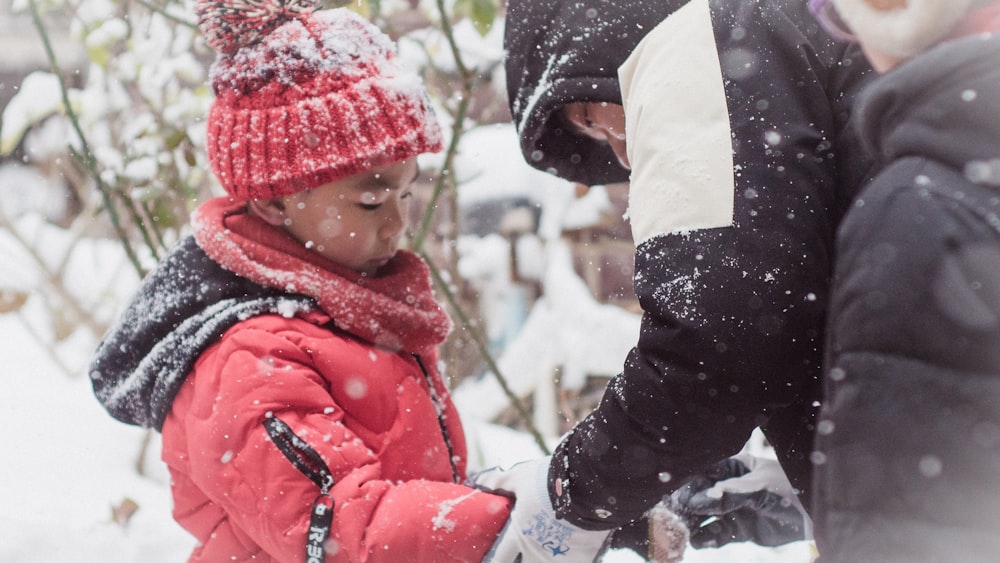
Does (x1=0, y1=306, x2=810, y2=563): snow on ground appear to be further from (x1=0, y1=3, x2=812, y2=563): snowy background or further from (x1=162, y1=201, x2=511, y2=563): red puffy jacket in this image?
(x1=162, y1=201, x2=511, y2=563): red puffy jacket

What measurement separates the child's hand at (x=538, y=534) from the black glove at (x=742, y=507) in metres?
0.21

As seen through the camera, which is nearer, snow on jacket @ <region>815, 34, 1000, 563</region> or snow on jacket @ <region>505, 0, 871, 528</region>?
snow on jacket @ <region>815, 34, 1000, 563</region>

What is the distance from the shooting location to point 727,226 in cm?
83

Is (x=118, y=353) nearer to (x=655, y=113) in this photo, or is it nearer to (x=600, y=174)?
(x=600, y=174)

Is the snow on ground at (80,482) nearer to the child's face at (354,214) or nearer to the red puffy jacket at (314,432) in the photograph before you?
the red puffy jacket at (314,432)

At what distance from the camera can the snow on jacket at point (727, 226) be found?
2.71 feet

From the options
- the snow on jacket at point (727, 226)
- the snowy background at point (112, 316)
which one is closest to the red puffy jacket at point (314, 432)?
the snow on jacket at point (727, 226)

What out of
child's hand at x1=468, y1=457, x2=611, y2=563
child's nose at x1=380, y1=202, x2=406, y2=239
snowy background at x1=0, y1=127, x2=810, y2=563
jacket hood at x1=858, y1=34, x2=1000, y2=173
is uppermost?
jacket hood at x1=858, y1=34, x2=1000, y2=173

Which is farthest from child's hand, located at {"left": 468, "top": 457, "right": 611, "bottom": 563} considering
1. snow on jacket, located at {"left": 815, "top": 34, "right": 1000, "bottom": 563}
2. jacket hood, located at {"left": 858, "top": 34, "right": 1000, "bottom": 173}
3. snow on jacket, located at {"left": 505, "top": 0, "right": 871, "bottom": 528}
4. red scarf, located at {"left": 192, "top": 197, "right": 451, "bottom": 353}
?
jacket hood, located at {"left": 858, "top": 34, "right": 1000, "bottom": 173}

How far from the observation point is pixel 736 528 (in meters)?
1.37

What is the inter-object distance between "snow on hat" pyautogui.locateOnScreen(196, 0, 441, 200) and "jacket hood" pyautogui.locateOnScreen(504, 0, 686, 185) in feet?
0.57

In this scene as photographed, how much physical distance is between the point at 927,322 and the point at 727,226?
0.24m

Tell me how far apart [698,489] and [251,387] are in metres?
0.66

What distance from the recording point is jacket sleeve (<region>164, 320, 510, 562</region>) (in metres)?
1.15
